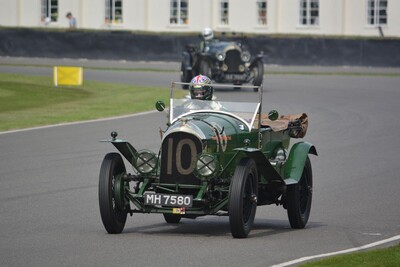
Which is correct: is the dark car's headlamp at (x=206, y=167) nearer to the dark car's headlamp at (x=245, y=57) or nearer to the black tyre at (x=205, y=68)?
the black tyre at (x=205, y=68)

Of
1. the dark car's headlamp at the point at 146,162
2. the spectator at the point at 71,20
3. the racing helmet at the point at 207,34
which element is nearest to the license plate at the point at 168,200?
the dark car's headlamp at the point at 146,162

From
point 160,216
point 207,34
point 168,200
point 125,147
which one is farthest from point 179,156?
point 207,34

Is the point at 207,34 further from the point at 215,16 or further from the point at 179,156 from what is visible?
the point at 179,156

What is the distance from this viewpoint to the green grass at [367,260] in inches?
352

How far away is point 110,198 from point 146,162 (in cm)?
53

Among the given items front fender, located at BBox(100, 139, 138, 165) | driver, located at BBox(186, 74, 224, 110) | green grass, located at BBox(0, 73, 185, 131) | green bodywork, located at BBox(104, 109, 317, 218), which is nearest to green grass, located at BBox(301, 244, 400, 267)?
green bodywork, located at BBox(104, 109, 317, 218)

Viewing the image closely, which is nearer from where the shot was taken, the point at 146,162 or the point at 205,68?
the point at 146,162

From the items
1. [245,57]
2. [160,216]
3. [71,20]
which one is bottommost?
[160,216]

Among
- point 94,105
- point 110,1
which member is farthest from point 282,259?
point 110,1

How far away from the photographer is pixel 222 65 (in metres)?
33.7

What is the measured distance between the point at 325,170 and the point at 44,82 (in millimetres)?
19712

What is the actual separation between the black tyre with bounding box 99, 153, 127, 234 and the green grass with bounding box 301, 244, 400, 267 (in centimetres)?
220

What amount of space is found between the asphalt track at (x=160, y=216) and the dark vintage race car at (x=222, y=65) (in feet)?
27.6

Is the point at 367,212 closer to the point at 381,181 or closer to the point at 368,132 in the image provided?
the point at 381,181
